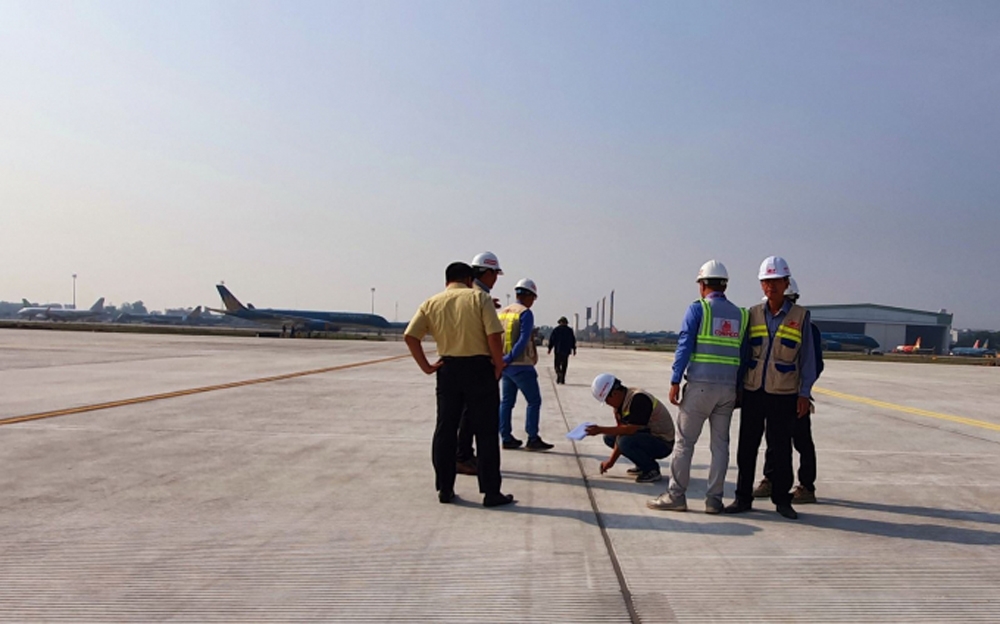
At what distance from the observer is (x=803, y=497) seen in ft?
19.7

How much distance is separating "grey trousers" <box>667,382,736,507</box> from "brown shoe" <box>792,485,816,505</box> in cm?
88

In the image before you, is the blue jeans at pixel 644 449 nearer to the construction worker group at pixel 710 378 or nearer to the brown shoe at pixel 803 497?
the construction worker group at pixel 710 378

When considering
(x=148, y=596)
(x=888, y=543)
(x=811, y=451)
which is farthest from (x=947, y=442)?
(x=148, y=596)

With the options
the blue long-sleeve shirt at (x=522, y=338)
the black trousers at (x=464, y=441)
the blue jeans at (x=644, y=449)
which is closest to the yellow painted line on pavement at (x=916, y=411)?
the blue jeans at (x=644, y=449)

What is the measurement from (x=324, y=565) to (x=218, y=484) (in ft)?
7.25

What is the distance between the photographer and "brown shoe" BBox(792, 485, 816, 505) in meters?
5.98

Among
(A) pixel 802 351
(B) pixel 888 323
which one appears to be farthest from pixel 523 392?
(B) pixel 888 323

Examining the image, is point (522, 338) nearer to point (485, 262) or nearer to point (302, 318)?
point (485, 262)

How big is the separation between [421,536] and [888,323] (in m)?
120

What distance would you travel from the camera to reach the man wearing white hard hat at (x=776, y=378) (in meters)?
5.57

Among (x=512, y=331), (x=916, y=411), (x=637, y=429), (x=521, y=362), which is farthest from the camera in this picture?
(x=916, y=411)

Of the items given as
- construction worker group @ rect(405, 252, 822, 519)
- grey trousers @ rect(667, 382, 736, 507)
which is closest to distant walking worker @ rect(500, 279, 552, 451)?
construction worker group @ rect(405, 252, 822, 519)

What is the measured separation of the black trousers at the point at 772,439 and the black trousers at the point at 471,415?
185 cm

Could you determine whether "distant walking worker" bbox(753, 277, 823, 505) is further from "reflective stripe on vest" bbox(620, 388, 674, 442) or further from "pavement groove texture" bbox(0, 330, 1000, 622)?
"reflective stripe on vest" bbox(620, 388, 674, 442)
